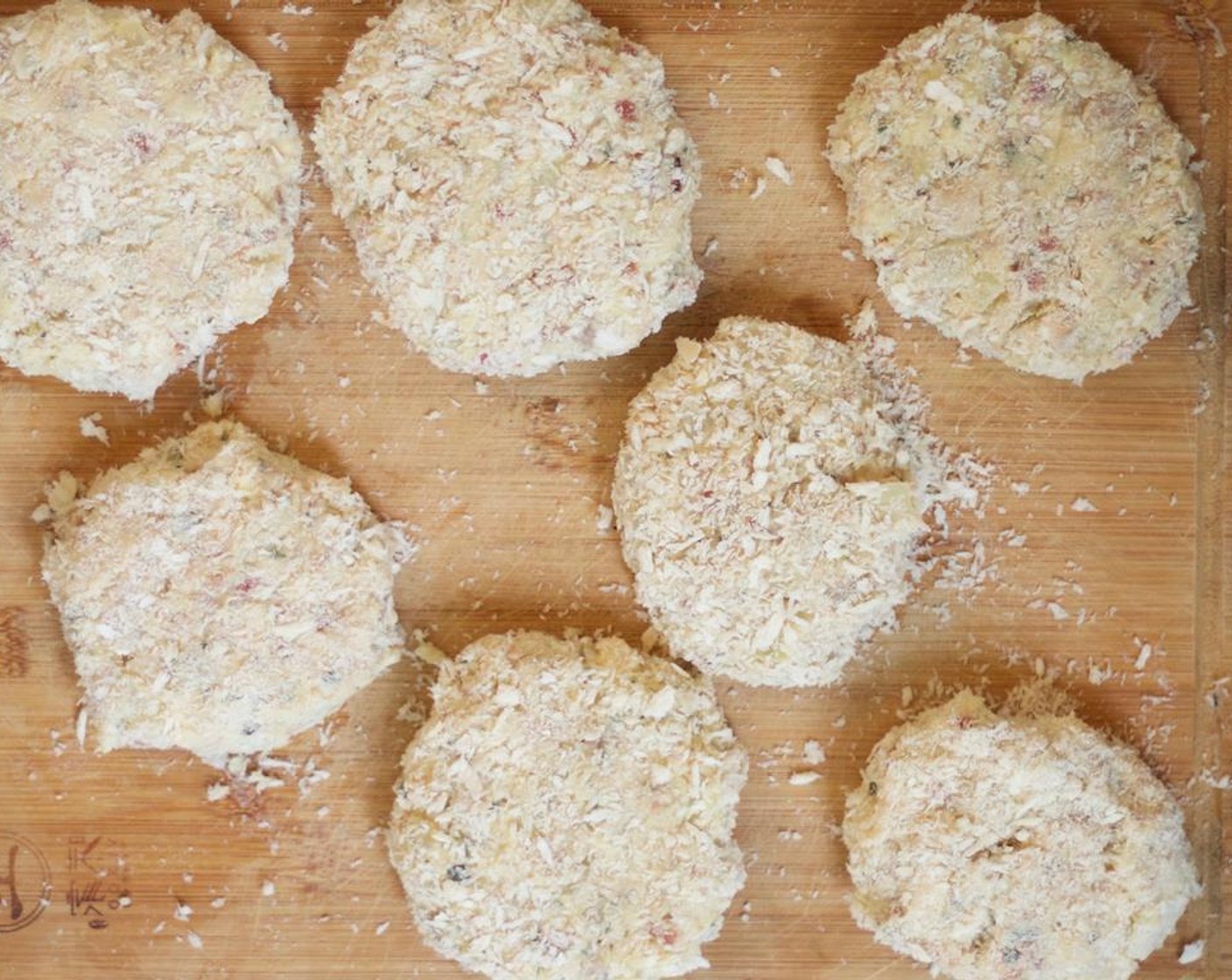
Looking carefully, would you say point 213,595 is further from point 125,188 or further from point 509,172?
point 509,172

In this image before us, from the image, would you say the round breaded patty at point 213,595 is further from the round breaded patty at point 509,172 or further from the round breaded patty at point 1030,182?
the round breaded patty at point 1030,182

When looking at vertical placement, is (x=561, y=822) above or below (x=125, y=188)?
below

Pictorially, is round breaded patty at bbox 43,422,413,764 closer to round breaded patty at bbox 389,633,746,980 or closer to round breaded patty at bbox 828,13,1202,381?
round breaded patty at bbox 389,633,746,980

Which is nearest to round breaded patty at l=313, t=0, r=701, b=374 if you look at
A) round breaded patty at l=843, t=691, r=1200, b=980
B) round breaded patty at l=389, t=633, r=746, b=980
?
round breaded patty at l=389, t=633, r=746, b=980

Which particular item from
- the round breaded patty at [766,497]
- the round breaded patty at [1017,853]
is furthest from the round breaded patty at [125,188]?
the round breaded patty at [1017,853]

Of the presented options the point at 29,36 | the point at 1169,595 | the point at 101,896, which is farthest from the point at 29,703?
the point at 1169,595

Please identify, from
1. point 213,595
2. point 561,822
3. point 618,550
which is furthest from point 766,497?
point 213,595
